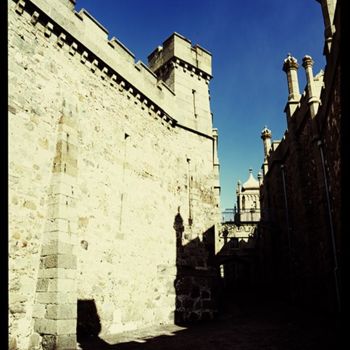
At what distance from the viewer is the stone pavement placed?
22.7 feet

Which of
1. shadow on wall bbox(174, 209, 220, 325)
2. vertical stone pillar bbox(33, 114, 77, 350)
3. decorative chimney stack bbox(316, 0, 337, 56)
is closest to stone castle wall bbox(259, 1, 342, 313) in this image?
decorative chimney stack bbox(316, 0, 337, 56)

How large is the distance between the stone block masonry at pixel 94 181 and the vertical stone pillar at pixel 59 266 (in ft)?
0.08

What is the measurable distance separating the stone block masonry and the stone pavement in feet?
2.92

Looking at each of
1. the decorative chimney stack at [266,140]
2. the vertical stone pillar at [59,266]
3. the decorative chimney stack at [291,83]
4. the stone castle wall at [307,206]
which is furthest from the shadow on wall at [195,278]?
the decorative chimney stack at [266,140]

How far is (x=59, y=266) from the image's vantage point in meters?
6.64

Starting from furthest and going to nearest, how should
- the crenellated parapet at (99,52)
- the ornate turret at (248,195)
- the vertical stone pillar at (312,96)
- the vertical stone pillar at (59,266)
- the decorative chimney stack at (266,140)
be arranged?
the ornate turret at (248,195) → the decorative chimney stack at (266,140) → the vertical stone pillar at (312,96) → the crenellated parapet at (99,52) → the vertical stone pillar at (59,266)

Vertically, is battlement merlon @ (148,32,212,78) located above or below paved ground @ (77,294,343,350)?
above

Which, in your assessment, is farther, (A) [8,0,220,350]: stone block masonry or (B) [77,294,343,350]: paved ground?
(B) [77,294,343,350]: paved ground

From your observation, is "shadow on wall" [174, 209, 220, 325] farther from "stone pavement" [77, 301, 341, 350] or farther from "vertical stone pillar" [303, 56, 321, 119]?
"vertical stone pillar" [303, 56, 321, 119]

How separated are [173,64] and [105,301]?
955 cm

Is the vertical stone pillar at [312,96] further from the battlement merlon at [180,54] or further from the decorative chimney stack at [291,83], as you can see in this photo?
the battlement merlon at [180,54]

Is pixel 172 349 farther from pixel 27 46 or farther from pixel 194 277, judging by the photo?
pixel 27 46

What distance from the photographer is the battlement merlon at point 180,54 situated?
13.6 metres

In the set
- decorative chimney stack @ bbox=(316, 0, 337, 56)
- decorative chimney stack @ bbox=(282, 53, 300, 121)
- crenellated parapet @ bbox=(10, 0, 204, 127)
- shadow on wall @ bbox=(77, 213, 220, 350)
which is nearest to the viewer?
crenellated parapet @ bbox=(10, 0, 204, 127)
